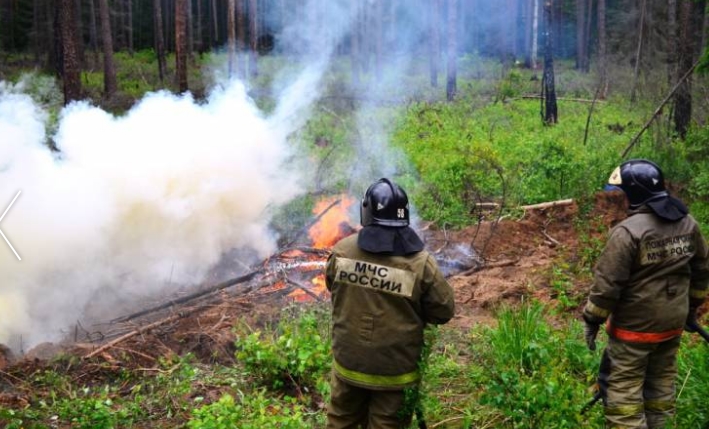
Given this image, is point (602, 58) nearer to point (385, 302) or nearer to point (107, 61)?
point (107, 61)

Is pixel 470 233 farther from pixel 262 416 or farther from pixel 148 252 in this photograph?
pixel 262 416

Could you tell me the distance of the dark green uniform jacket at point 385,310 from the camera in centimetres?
363

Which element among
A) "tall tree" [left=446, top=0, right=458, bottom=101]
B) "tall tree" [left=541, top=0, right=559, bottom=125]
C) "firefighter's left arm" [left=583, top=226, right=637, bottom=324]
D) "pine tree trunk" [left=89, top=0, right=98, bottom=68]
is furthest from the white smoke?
"pine tree trunk" [left=89, top=0, right=98, bottom=68]

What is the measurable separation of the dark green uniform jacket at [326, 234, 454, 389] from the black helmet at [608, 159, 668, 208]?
1.57 metres

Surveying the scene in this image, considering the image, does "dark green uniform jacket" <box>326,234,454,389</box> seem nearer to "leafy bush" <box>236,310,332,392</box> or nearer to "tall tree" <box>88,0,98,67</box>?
"leafy bush" <box>236,310,332,392</box>

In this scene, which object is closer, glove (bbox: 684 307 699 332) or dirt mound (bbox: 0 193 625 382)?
glove (bbox: 684 307 699 332)

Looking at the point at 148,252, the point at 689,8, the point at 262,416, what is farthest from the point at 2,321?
the point at 689,8

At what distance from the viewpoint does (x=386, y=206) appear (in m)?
3.69

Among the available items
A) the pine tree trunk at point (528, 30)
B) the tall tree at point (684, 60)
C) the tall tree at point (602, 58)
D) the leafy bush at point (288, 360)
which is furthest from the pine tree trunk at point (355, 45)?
the leafy bush at point (288, 360)

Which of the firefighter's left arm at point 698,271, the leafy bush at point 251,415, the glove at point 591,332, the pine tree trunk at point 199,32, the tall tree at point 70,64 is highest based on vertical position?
the pine tree trunk at point 199,32

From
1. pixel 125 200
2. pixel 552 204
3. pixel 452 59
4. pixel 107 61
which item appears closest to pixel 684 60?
pixel 552 204

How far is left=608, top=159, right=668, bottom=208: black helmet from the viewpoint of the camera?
13.8ft

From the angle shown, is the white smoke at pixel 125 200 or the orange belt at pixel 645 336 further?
the white smoke at pixel 125 200

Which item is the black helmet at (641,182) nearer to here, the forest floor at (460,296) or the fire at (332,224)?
the forest floor at (460,296)
